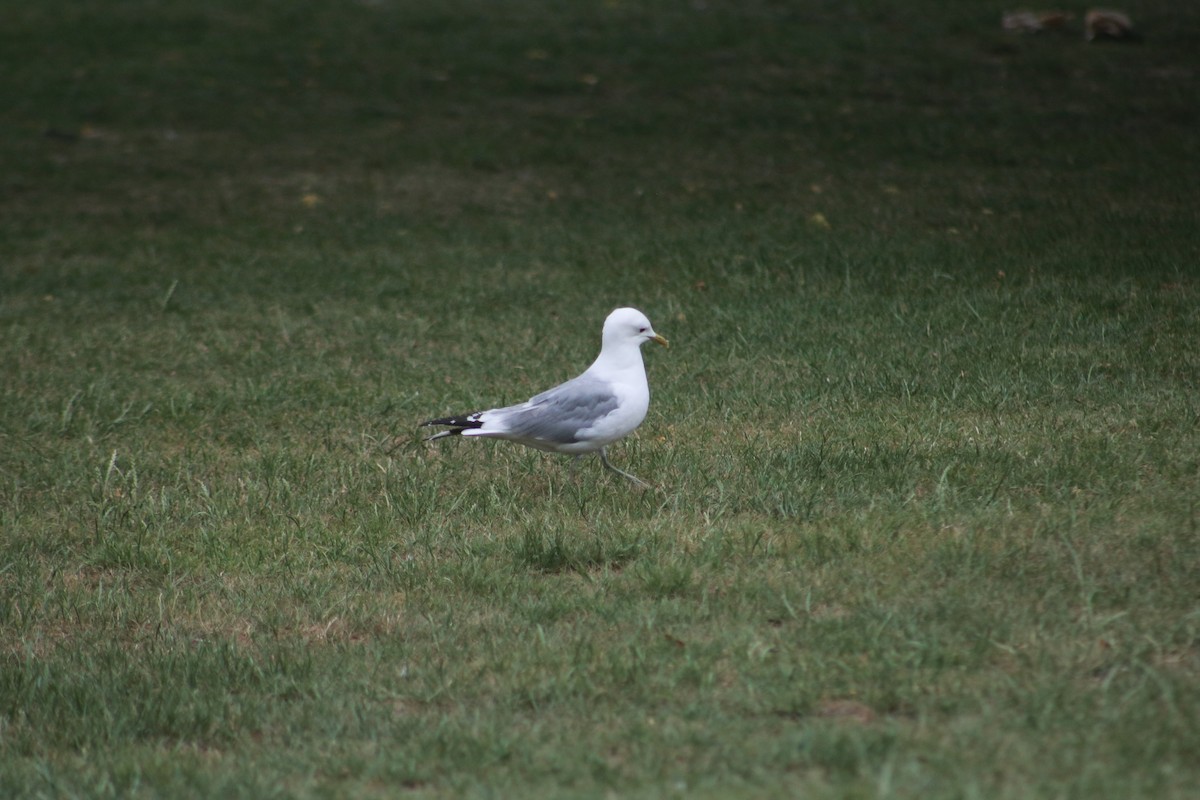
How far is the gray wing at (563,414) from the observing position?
5832 millimetres

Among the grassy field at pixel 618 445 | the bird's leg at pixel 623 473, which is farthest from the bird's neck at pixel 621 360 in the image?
the grassy field at pixel 618 445

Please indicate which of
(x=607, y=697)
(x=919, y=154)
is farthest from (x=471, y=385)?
(x=919, y=154)

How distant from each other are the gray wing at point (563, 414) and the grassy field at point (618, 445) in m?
0.31

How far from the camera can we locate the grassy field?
13.3 ft

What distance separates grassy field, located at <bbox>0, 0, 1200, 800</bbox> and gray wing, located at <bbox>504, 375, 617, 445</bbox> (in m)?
0.31

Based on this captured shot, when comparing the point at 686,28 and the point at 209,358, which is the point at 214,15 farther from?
the point at 209,358

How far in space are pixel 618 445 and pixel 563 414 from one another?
91cm

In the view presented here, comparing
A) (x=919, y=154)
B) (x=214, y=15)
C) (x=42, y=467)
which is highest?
(x=214, y=15)

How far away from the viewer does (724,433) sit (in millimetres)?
6684

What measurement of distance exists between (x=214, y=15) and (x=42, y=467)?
43.3ft

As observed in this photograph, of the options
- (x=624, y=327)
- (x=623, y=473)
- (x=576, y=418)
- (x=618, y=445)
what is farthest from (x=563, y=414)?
(x=618, y=445)

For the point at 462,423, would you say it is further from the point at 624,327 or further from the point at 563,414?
the point at 624,327

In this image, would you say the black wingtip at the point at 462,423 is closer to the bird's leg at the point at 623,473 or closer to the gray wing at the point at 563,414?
the gray wing at the point at 563,414

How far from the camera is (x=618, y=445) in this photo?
6711 mm
